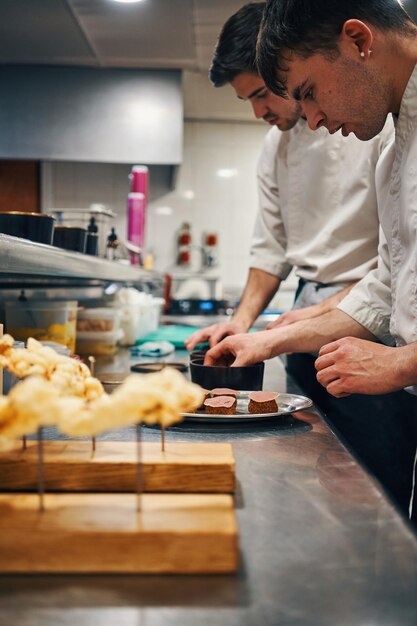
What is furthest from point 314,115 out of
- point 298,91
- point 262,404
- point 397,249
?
point 262,404

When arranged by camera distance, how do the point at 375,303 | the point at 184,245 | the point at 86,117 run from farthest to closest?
the point at 184,245
the point at 86,117
the point at 375,303

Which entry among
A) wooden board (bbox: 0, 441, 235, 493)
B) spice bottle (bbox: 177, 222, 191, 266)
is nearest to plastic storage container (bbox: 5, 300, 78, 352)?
wooden board (bbox: 0, 441, 235, 493)

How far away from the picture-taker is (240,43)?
1.96 m

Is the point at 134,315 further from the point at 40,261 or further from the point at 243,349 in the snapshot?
the point at 40,261

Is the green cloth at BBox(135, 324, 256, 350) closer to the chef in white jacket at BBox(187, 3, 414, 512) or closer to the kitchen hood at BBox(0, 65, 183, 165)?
the chef in white jacket at BBox(187, 3, 414, 512)

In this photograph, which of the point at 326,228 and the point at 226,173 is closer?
the point at 326,228

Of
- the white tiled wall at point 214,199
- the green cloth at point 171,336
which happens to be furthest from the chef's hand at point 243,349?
the white tiled wall at point 214,199

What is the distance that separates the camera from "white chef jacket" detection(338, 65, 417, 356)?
132 centimetres

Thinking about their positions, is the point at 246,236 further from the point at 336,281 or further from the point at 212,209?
the point at 336,281

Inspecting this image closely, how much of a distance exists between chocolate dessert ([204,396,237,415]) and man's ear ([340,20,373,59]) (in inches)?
27.3

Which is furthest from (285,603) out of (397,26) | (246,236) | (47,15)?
(246,236)

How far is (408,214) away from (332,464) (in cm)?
62

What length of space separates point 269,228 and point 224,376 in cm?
116

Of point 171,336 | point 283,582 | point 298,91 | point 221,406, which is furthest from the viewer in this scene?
point 171,336
